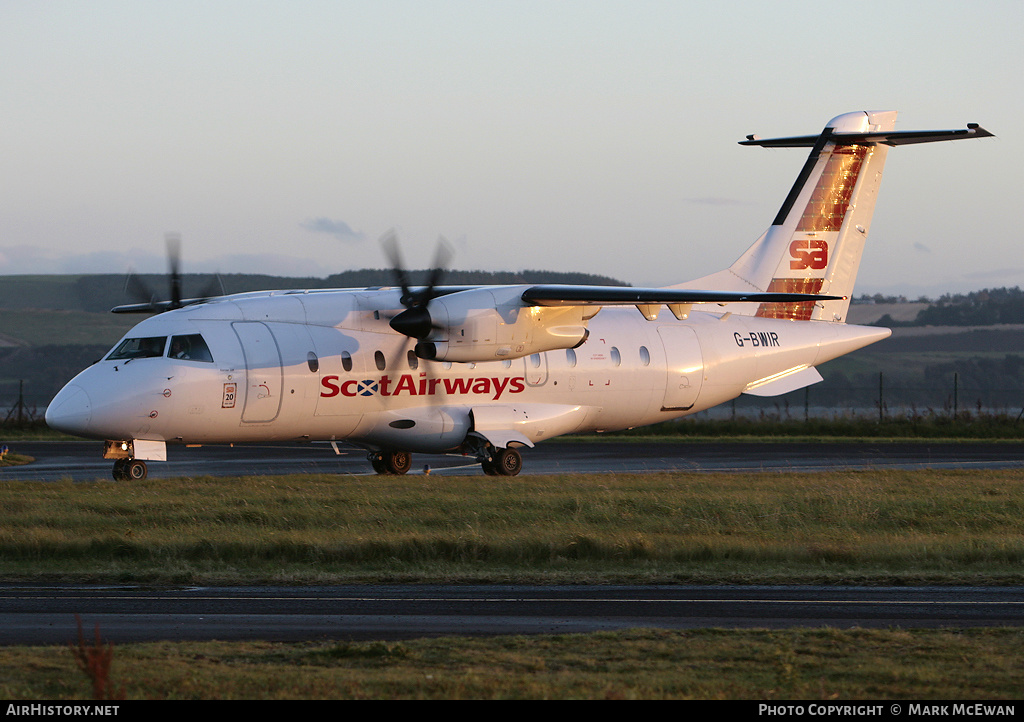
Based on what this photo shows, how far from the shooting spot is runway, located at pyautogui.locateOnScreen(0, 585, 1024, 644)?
10602 millimetres

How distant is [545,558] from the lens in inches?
637

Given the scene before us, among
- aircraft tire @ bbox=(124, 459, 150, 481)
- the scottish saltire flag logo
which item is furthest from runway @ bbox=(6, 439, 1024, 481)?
the scottish saltire flag logo

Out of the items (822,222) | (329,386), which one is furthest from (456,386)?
(822,222)

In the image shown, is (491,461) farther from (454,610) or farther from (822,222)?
(454,610)

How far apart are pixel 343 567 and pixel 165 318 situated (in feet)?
31.2

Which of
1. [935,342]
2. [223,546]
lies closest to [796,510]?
[223,546]

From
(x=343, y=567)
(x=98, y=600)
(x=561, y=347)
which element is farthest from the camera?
(x=561, y=347)

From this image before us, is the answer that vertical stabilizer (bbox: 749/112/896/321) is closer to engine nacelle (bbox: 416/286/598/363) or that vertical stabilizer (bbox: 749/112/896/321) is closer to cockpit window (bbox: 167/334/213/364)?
engine nacelle (bbox: 416/286/598/363)

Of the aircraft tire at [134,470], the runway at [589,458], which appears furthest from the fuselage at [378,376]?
the runway at [589,458]

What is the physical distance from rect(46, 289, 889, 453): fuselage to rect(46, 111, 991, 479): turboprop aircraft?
0.04 metres

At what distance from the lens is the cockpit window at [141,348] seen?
22.2 metres

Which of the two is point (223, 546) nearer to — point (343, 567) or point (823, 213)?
point (343, 567)

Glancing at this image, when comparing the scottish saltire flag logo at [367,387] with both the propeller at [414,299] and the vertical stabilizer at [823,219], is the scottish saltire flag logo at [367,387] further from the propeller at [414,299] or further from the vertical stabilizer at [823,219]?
the vertical stabilizer at [823,219]
